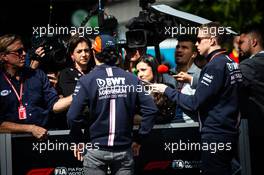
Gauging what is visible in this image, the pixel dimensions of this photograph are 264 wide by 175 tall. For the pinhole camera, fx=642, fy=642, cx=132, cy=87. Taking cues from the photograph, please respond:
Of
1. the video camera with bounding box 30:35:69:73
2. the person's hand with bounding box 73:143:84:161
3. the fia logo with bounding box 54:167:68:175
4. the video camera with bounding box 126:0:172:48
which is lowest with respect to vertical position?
the fia logo with bounding box 54:167:68:175

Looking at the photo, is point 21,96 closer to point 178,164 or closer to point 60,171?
point 60,171

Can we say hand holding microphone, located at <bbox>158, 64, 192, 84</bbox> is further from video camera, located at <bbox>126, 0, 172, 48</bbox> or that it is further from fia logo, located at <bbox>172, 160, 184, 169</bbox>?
fia logo, located at <bbox>172, 160, 184, 169</bbox>

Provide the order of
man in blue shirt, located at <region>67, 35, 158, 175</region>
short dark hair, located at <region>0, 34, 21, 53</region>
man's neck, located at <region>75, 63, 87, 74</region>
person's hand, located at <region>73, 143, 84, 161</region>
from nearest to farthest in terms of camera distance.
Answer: man in blue shirt, located at <region>67, 35, 158, 175</region>, person's hand, located at <region>73, 143, 84, 161</region>, short dark hair, located at <region>0, 34, 21, 53</region>, man's neck, located at <region>75, 63, 87, 74</region>

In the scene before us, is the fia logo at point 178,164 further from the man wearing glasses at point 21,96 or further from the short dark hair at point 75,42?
the short dark hair at point 75,42

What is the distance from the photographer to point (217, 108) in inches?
225

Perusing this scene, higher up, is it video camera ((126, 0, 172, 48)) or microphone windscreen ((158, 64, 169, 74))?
video camera ((126, 0, 172, 48))

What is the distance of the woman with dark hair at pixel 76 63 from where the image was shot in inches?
253

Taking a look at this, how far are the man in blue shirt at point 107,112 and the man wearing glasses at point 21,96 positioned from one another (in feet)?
1.85

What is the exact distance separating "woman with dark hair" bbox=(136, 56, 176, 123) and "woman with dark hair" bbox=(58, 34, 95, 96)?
530 millimetres

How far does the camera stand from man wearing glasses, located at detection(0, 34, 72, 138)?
6035mm

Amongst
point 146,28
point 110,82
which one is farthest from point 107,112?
point 146,28

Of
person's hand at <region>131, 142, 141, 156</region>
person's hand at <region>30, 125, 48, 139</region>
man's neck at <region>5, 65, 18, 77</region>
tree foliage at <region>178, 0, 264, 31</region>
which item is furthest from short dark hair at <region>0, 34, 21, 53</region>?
tree foliage at <region>178, 0, 264, 31</region>

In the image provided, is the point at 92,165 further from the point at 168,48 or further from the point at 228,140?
the point at 168,48

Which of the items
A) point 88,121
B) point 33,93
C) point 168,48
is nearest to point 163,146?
point 88,121
